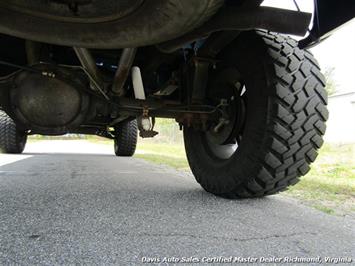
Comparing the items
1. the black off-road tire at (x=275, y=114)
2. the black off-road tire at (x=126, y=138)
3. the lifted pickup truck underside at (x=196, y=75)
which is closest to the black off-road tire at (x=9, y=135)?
the black off-road tire at (x=126, y=138)

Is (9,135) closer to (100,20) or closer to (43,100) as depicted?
(43,100)

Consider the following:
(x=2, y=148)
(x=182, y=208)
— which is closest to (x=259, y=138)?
(x=182, y=208)

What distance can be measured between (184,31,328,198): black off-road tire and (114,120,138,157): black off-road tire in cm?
512

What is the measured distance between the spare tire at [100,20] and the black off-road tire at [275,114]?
0.71 m

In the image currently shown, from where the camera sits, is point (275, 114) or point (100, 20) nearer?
point (100, 20)

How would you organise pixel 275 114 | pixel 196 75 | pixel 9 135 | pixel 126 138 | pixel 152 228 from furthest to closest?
1. pixel 126 138
2. pixel 9 135
3. pixel 196 75
4. pixel 275 114
5. pixel 152 228

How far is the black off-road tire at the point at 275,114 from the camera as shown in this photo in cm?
221

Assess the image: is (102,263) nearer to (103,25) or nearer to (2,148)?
(103,25)

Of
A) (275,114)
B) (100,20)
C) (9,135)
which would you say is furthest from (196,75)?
(9,135)

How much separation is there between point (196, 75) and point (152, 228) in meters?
1.26

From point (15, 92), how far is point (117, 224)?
4.28 ft

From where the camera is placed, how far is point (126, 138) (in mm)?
7672

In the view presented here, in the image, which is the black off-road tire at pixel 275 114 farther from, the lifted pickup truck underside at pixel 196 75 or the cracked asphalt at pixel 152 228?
the cracked asphalt at pixel 152 228

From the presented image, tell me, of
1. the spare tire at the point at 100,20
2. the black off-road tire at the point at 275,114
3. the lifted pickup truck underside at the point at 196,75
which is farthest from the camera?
the black off-road tire at the point at 275,114
